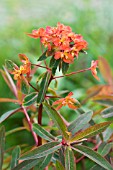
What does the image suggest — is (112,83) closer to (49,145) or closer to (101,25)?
(49,145)

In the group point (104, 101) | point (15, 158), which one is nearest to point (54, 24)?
point (104, 101)

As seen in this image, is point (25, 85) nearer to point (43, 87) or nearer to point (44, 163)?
point (43, 87)

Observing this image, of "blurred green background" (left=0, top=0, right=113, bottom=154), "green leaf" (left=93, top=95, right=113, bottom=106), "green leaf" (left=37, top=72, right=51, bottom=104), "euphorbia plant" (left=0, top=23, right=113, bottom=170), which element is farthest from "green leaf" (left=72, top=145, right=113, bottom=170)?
"blurred green background" (left=0, top=0, right=113, bottom=154)

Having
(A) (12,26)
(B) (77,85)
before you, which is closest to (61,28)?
(B) (77,85)

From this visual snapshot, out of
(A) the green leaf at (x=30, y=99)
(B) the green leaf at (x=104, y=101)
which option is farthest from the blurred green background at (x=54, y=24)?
(A) the green leaf at (x=30, y=99)

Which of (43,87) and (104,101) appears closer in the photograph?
(43,87)

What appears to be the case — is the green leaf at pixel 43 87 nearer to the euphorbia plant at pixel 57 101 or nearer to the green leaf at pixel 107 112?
the euphorbia plant at pixel 57 101
